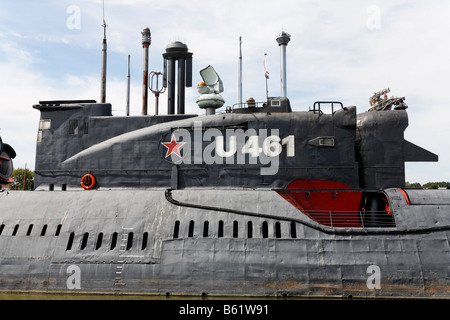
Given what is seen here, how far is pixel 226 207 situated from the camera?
14188mm

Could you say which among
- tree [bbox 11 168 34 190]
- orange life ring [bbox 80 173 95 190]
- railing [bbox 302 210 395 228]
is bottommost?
railing [bbox 302 210 395 228]

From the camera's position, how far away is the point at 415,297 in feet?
39.9

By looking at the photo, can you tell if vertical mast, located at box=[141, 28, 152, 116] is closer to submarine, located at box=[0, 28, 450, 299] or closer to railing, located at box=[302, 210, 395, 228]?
submarine, located at box=[0, 28, 450, 299]

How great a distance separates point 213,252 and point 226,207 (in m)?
1.86

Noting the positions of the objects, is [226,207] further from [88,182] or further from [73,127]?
[73,127]

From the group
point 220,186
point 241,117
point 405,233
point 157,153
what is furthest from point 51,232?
point 405,233

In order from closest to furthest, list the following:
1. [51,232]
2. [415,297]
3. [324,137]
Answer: [415,297] < [51,232] < [324,137]

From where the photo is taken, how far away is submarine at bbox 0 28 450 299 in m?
12.6

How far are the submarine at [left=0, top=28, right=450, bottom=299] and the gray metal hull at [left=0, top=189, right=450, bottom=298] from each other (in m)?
0.04

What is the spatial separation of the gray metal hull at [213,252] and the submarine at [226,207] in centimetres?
4

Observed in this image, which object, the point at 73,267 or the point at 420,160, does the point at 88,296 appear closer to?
the point at 73,267

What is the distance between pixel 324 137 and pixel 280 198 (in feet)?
9.90

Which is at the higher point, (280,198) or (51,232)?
(280,198)

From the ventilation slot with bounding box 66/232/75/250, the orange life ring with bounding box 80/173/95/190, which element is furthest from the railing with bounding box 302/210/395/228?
the orange life ring with bounding box 80/173/95/190
